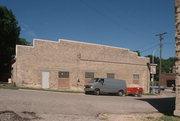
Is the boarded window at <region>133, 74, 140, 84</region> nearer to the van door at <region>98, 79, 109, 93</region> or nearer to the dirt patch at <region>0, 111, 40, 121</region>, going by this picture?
the van door at <region>98, 79, 109, 93</region>

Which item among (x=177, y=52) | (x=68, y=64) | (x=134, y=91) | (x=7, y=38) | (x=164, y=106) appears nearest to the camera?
(x=177, y=52)

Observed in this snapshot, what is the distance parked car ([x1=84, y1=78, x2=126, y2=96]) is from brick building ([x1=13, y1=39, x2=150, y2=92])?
5.19 m

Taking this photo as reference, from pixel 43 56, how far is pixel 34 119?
17.7 m

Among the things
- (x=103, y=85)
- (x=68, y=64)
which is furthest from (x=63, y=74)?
(x=103, y=85)

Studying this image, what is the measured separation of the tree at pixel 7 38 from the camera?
3332cm

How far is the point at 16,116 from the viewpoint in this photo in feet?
28.6

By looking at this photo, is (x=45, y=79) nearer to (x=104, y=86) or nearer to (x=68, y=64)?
(x=68, y=64)

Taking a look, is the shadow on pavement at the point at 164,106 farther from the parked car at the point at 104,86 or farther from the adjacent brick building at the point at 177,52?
the parked car at the point at 104,86

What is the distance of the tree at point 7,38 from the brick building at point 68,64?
10.9 m

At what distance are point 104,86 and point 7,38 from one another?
21.3 metres

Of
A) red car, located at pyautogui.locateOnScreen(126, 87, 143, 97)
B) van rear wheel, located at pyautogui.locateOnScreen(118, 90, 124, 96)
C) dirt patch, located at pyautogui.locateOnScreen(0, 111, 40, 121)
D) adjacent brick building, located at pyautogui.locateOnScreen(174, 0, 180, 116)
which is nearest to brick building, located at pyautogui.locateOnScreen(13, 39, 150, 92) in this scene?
red car, located at pyautogui.locateOnScreen(126, 87, 143, 97)

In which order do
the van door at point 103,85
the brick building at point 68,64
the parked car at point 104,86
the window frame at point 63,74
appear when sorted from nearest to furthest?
the parked car at point 104,86, the van door at point 103,85, the brick building at point 68,64, the window frame at point 63,74

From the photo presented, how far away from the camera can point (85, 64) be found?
1137 inches

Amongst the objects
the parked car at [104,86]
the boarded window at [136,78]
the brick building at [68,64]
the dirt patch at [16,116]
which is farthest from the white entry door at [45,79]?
the dirt patch at [16,116]
